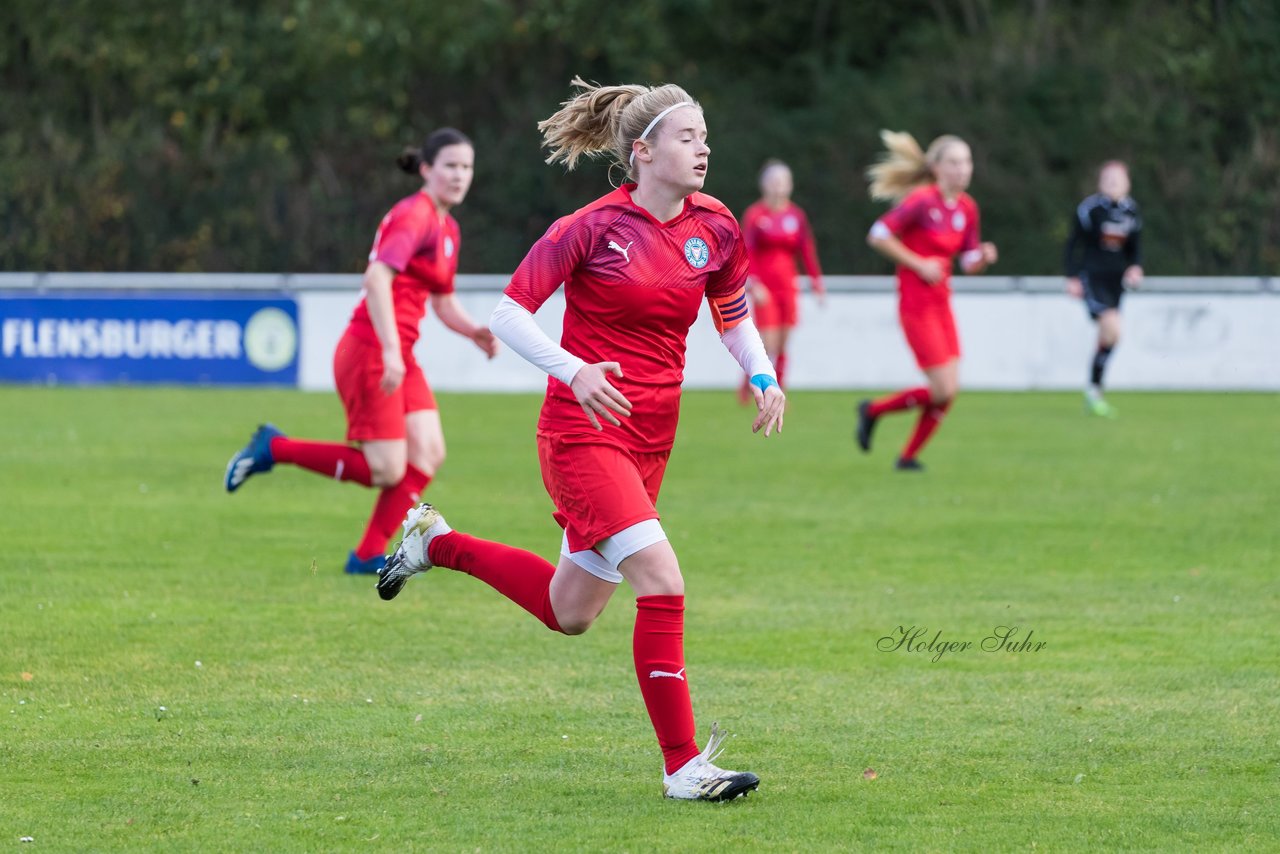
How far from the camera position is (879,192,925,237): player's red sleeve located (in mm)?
13391

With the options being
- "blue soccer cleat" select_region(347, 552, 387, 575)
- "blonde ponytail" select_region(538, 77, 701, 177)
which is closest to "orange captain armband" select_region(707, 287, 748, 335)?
"blonde ponytail" select_region(538, 77, 701, 177)

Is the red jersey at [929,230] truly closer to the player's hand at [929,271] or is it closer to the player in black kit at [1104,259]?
the player's hand at [929,271]

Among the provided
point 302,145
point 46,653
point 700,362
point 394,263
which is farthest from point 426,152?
point 302,145

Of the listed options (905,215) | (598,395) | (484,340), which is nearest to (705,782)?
(598,395)

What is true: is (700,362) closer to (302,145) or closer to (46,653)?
(302,145)

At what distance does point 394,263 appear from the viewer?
837cm

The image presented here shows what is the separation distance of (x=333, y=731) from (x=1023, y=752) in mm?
2011

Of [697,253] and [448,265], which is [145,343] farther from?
[697,253]

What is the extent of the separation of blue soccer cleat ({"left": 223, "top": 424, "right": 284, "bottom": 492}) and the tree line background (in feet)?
59.6

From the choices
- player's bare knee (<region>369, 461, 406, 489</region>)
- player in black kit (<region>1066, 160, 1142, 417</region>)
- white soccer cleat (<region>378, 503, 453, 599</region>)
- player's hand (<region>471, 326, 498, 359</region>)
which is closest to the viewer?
white soccer cleat (<region>378, 503, 453, 599</region>)

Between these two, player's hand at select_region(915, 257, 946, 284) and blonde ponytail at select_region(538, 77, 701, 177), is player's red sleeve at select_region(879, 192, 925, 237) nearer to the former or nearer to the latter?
player's hand at select_region(915, 257, 946, 284)

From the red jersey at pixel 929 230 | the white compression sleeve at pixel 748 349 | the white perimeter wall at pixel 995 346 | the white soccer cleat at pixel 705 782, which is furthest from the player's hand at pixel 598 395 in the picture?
the white perimeter wall at pixel 995 346

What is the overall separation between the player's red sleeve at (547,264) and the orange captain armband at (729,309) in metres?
0.53

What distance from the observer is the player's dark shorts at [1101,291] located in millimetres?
18375
